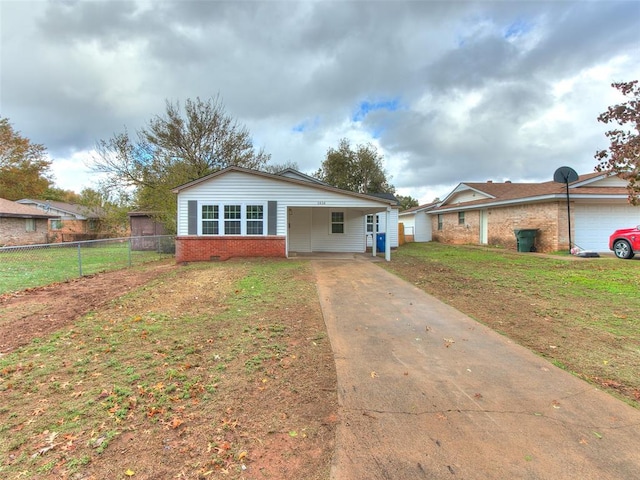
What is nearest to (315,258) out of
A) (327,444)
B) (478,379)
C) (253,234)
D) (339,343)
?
(253,234)

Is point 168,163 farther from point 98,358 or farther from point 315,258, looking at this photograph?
point 98,358

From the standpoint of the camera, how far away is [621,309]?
5.89m

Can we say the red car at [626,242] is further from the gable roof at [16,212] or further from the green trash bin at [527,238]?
the gable roof at [16,212]

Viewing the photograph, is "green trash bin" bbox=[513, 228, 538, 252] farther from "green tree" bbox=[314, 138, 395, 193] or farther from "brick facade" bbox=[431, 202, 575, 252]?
"green tree" bbox=[314, 138, 395, 193]

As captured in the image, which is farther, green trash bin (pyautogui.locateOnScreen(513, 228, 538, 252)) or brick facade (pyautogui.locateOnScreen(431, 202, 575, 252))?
green trash bin (pyautogui.locateOnScreen(513, 228, 538, 252))

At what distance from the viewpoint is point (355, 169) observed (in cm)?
3731

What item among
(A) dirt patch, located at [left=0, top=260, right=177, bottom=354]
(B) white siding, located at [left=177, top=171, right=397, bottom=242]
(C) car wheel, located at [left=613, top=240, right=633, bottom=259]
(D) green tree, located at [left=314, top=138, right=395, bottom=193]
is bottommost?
(A) dirt patch, located at [left=0, top=260, right=177, bottom=354]

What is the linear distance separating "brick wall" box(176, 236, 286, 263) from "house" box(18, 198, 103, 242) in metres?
20.1

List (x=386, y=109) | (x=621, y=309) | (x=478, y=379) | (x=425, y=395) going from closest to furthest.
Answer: (x=425, y=395) → (x=478, y=379) → (x=621, y=309) → (x=386, y=109)

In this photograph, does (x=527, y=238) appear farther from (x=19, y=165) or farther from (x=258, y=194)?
(x=19, y=165)

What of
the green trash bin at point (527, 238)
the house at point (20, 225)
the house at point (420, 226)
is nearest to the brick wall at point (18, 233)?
the house at point (20, 225)

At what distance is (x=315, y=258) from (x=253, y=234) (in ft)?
9.29

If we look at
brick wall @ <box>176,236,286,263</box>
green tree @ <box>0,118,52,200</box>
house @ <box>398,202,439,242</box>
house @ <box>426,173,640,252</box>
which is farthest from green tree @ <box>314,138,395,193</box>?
green tree @ <box>0,118,52,200</box>

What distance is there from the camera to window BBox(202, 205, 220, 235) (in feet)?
43.0
